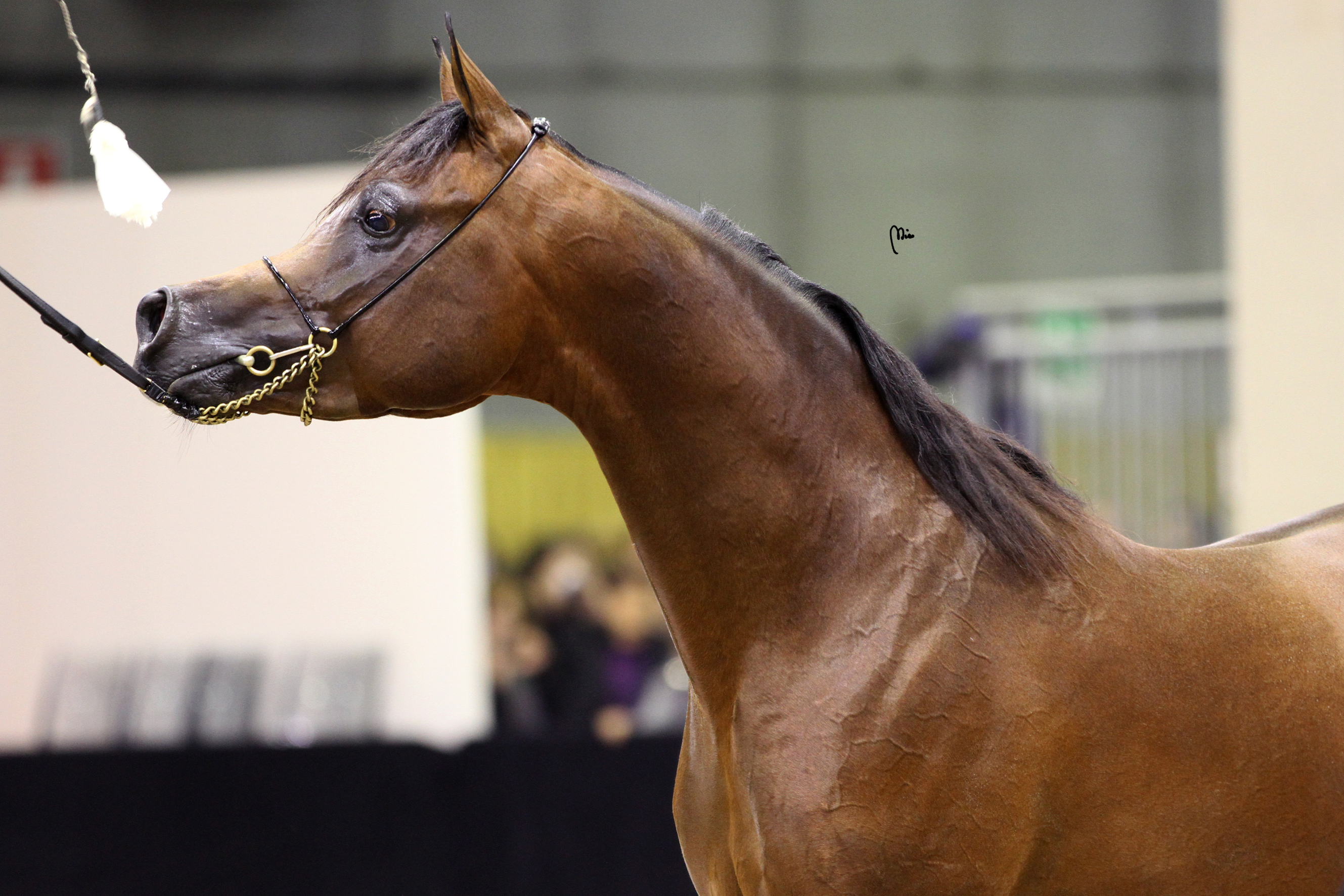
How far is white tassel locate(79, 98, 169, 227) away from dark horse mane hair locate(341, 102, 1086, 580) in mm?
255

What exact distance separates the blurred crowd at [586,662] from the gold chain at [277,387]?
12.0 ft

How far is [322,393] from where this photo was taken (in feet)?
5.32

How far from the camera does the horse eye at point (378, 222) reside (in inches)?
→ 63.7

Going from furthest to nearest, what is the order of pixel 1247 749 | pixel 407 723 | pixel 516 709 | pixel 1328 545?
pixel 516 709 < pixel 407 723 < pixel 1328 545 < pixel 1247 749

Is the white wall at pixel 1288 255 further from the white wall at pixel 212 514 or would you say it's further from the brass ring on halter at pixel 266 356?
the brass ring on halter at pixel 266 356

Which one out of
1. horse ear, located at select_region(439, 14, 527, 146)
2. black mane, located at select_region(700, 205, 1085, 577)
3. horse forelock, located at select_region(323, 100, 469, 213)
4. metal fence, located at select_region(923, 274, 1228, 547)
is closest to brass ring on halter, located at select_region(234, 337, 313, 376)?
horse forelock, located at select_region(323, 100, 469, 213)

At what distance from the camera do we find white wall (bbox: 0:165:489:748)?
513cm

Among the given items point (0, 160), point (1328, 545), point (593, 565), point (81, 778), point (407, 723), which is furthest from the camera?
point (593, 565)

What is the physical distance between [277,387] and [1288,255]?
3.38m

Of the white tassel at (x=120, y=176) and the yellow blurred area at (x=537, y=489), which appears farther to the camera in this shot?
the yellow blurred area at (x=537, y=489)

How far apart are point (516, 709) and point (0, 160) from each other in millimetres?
4213

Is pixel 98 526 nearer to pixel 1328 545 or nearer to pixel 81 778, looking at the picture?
pixel 81 778

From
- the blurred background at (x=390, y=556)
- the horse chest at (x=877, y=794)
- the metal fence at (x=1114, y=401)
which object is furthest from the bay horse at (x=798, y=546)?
the metal fence at (x=1114, y=401)

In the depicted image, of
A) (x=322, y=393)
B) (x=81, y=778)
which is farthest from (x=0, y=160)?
(x=322, y=393)
